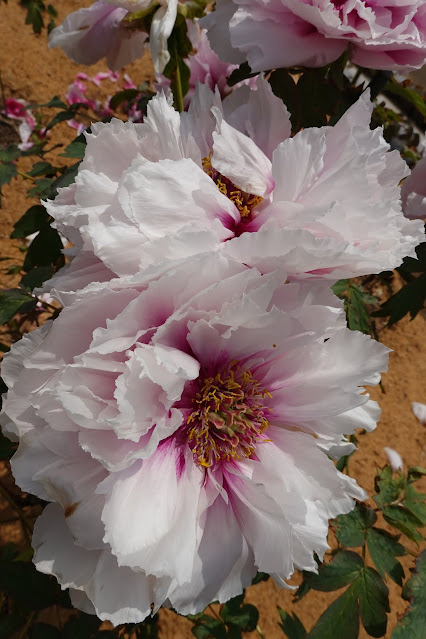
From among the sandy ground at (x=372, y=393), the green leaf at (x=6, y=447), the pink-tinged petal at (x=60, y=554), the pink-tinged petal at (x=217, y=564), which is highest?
the pink-tinged petal at (x=217, y=564)

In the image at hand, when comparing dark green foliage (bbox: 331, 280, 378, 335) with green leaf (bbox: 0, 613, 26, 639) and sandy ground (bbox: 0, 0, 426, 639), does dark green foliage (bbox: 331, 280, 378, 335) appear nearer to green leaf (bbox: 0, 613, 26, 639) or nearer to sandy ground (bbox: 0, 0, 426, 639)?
green leaf (bbox: 0, 613, 26, 639)

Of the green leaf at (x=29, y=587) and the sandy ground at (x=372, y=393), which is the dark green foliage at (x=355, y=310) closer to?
the green leaf at (x=29, y=587)

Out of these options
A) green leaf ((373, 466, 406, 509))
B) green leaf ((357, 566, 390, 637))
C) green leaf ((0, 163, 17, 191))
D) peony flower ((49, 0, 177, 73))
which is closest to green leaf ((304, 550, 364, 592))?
green leaf ((357, 566, 390, 637))

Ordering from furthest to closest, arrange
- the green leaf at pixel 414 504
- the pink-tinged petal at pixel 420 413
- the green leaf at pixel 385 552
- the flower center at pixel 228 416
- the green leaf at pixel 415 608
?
the pink-tinged petal at pixel 420 413 → the green leaf at pixel 414 504 → the green leaf at pixel 385 552 → the green leaf at pixel 415 608 → the flower center at pixel 228 416

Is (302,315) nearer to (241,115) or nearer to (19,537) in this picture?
(241,115)

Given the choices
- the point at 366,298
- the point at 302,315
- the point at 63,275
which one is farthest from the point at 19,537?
the point at 302,315

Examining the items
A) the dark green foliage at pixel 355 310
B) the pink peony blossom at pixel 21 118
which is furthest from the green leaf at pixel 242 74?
the pink peony blossom at pixel 21 118
